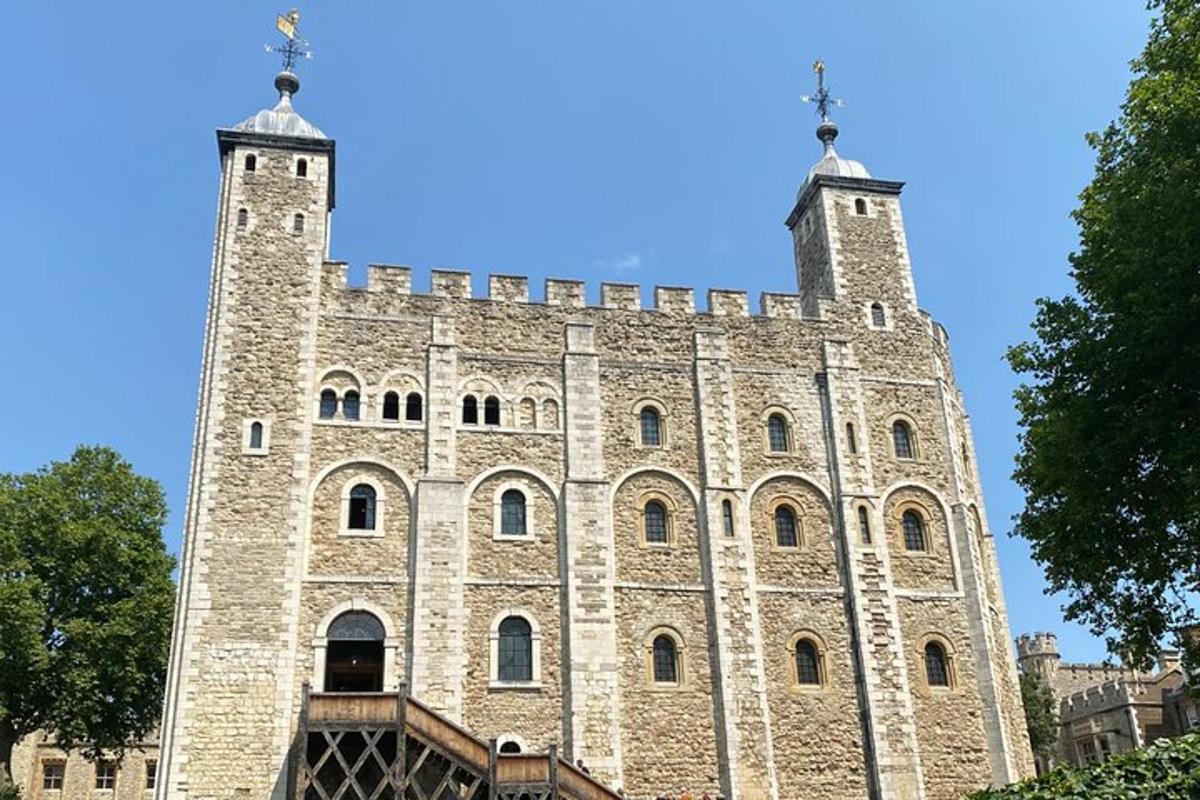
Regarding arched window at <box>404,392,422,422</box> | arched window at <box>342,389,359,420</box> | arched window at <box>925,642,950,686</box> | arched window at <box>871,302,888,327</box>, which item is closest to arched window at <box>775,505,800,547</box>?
arched window at <box>925,642,950,686</box>

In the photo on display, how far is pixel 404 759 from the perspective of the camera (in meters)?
21.2

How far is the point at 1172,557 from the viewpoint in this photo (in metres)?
17.8

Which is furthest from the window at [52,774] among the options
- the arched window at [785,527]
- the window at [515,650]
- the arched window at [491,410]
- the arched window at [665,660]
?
Result: the arched window at [785,527]

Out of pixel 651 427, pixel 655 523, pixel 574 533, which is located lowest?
pixel 574 533

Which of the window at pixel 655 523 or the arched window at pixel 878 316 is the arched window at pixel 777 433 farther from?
the arched window at pixel 878 316

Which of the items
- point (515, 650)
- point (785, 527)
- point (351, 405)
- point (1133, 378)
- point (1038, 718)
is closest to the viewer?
point (1133, 378)

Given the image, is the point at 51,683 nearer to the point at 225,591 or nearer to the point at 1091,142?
the point at 225,591

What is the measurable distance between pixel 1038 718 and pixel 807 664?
21403mm

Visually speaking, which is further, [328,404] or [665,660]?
[328,404]

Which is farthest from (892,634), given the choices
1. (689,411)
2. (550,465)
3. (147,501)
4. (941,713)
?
(147,501)

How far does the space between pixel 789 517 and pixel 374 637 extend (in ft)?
35.9

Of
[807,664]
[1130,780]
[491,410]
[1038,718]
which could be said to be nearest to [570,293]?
[491,410]

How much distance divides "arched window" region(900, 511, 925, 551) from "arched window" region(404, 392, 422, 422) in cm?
1296

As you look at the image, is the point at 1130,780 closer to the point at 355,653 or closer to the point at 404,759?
the point at 404,759
